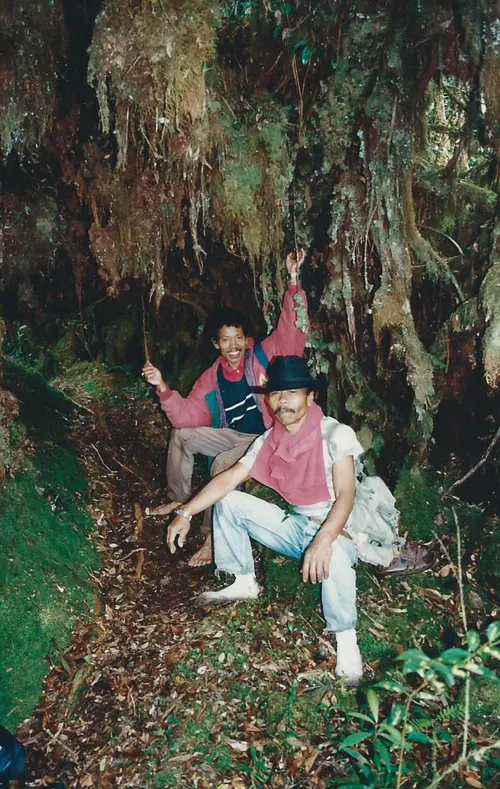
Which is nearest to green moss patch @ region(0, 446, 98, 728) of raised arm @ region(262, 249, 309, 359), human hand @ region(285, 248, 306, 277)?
raised arm @ region(262, 249, 309, 359)

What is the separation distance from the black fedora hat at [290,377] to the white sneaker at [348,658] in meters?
1.83

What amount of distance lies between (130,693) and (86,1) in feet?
17.8

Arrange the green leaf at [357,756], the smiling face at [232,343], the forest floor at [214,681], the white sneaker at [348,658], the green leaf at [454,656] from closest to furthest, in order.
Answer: the green leaf at [454,656] < the green leaf at [357,756] < the forest floor at [214,681] < the white sneaker at [348,658] < the smiling face at [232,343]

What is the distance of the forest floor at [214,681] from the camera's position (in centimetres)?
342

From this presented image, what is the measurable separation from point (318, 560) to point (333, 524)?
277mm

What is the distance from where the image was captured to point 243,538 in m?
4.60

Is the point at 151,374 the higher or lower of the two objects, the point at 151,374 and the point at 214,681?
the higher

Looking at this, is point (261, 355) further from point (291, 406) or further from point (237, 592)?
point (237, 592)

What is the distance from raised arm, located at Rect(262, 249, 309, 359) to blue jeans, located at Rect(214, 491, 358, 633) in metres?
1.70

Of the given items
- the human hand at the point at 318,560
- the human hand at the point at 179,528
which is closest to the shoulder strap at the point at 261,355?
the human hand at the point at 179,528

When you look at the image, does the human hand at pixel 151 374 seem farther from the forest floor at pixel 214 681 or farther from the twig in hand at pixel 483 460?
the twig in hand at pixel 483 460

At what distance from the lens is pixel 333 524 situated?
3939 millimetres

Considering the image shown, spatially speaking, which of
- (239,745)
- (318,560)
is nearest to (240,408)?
(318,560)

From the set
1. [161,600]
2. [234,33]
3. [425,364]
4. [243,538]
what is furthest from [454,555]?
[234,33]
